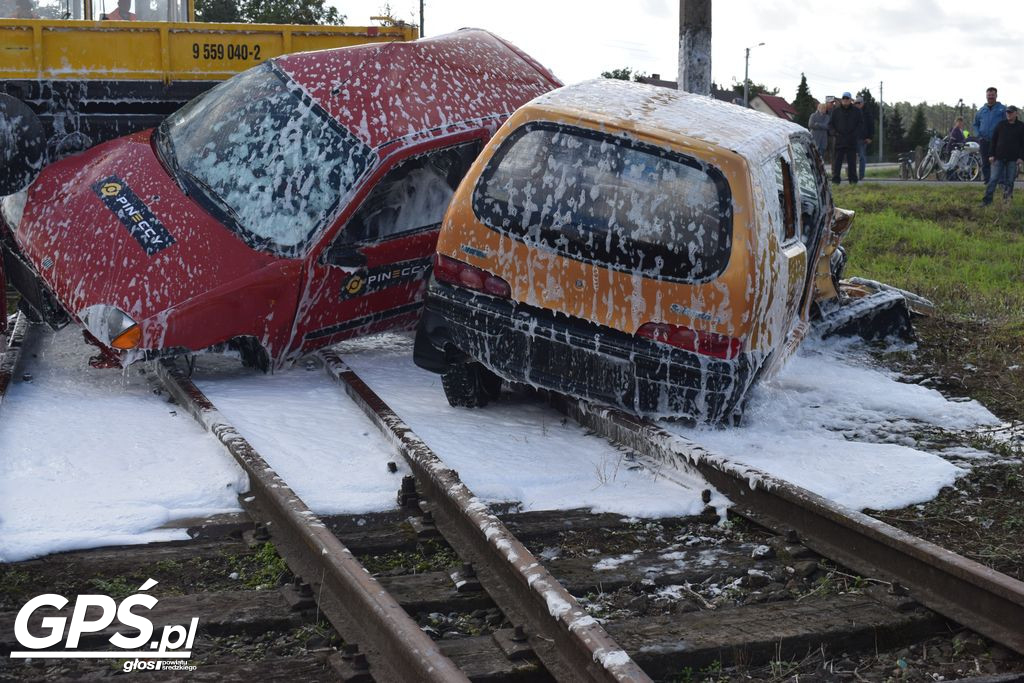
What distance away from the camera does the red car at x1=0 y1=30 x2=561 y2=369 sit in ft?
23.4

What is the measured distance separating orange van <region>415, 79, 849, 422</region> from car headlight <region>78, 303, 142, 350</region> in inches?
58.4

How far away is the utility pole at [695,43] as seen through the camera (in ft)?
38.8

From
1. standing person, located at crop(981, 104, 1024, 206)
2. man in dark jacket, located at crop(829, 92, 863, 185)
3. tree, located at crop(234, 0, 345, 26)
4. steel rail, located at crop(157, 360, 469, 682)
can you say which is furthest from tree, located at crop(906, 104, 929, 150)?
steel rail, located at crop(157, 360, 469, 682)

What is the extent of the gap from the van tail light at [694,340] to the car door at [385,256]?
2073 mm

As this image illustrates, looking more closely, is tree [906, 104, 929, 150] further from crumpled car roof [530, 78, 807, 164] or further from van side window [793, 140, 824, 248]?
crumpled car roof [530, 78, 807, 164]

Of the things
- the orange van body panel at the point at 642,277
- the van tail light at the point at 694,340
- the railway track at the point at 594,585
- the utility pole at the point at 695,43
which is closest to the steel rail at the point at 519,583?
the railway track at the point at 594,585

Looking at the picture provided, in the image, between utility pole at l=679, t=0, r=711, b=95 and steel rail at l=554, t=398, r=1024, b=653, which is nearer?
steel rail at l=554, t=398, r=1024, b=653

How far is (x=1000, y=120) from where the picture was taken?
20438mm

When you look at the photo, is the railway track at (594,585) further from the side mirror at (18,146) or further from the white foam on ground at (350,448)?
the side mirror at (18,146)

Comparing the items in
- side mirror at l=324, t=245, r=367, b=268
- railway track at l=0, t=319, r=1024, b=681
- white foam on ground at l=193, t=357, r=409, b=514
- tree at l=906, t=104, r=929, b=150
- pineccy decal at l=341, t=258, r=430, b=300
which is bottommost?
railway track at l=0, t=319, r=1024, b=681

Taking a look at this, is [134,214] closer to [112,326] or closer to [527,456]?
[112,326]

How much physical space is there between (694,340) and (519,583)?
229cm

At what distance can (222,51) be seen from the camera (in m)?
10.3

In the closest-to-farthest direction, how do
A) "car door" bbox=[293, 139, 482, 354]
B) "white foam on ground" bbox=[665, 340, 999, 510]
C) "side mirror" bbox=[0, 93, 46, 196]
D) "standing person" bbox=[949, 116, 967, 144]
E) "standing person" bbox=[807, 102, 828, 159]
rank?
"white foam on ground" bbox=[665, 340, 999, 510]
"car door" bbox=[293, 139, 482, 354]
"side mirror" bbox=[0, 93, 46, 196]
"standing person" bbox=[807, 102, 828, 159]
"standing person" bbox=[949, 116, 967, 144]
